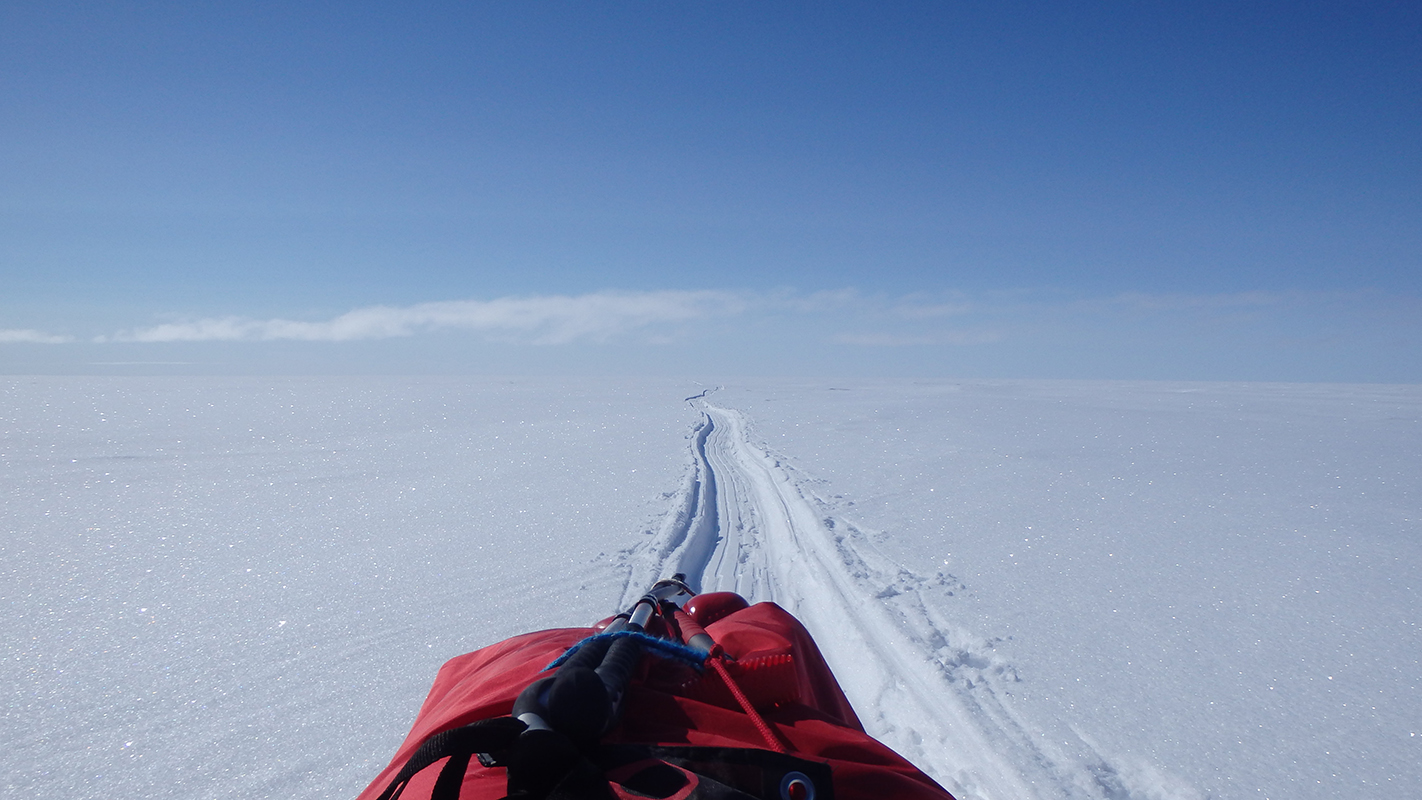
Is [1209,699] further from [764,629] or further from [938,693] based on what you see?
[764,629]

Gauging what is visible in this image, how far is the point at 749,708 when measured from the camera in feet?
3.96

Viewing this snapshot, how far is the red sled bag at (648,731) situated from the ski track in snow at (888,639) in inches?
43.6

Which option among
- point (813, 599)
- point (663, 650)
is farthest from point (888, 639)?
point (663, 650)

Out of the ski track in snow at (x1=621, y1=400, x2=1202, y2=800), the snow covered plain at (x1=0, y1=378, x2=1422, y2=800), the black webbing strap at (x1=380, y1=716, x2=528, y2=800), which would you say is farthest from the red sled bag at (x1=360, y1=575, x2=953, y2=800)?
the snow covered plain at (x1=0, y1=378, x2=1422, y2=800)

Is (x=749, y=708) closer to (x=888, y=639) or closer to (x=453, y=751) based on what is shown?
(x=453, y=751)

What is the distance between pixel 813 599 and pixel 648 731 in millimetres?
2996

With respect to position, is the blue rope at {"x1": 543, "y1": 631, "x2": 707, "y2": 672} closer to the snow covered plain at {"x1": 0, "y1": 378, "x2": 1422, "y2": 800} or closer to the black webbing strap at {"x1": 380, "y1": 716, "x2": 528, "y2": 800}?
the black webbing strap at {"x1": 380, "y1": 716, "x2": 528, "y2": 800}

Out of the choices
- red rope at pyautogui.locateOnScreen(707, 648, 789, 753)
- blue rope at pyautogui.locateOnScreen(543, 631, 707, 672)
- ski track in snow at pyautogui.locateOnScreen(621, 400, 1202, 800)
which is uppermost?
blue rope at pyautogui.locateOnScreen(543, 631, 707, 672)

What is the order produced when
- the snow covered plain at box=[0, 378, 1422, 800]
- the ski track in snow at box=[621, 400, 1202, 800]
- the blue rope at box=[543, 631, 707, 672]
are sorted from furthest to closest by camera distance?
1. the snow covered plain at box=[0, 378, 1422, 800]
2. the ski track in snow at box=[621, 400, 1202, 800]
3. the blue rope at box=[543, 631, 707, 672]

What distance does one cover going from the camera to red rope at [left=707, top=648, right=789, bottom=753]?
1.14 meters

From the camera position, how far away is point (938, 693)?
110 inches

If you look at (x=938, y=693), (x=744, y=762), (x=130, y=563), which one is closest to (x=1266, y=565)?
(x=938, y=693)

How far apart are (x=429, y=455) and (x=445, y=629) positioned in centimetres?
708

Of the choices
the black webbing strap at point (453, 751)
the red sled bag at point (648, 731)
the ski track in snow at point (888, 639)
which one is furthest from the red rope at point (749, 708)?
the ski track in snow at point (888, 639)
